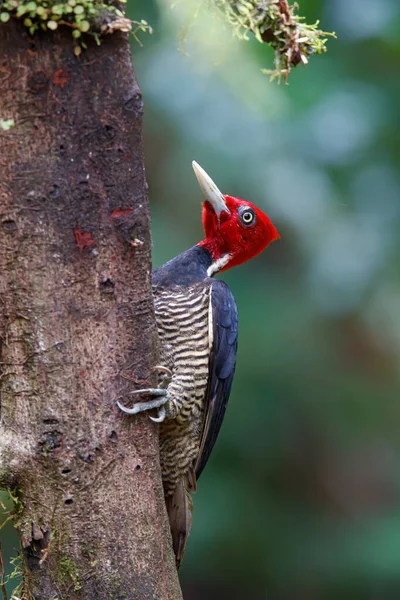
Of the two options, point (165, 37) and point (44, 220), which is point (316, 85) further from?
point (44, 220)

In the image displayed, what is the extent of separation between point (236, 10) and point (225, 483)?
273 centimetres

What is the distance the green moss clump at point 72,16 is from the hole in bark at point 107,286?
489mm

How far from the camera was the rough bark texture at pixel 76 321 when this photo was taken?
5.54 feet

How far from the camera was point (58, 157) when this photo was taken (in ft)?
5.59

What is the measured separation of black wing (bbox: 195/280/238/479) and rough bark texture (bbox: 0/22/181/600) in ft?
2.20

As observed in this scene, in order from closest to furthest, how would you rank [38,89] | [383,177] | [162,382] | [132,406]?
1. [38,89]
2. [132,406]
3. [162,382]
4. [383,177]

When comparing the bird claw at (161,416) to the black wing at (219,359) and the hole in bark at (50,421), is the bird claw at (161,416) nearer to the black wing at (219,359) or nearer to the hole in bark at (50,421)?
the hole in bark at (50,421)

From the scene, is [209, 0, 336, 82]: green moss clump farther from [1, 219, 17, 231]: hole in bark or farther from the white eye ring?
the white eye ring

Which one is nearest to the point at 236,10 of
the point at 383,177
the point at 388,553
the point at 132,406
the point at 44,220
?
the point at 44,220

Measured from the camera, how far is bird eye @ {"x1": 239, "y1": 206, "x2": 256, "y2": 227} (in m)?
3.00

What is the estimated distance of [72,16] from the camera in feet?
5.33

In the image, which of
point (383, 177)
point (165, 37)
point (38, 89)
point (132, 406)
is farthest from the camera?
point (383, 177)

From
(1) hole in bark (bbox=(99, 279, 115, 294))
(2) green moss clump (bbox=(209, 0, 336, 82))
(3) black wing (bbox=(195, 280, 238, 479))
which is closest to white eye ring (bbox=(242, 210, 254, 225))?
(3) black wing (bbox=(195, 280, 238, 479))

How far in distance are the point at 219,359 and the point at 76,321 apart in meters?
A: 0.91
